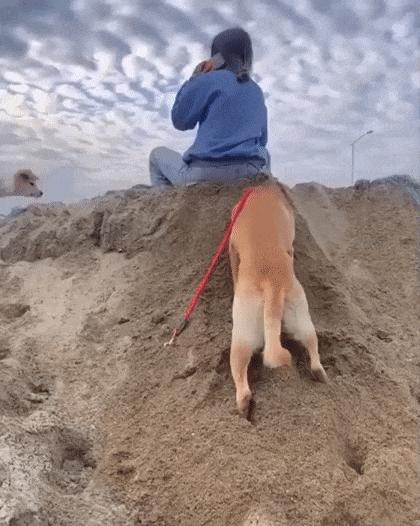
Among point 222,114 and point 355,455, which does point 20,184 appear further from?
point 355,455

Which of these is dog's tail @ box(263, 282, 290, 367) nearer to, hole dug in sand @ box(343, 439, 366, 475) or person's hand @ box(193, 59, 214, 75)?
hole dug in sand @ box(343, 439, 366, 475)

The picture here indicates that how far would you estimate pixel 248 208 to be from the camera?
2646 millimetres

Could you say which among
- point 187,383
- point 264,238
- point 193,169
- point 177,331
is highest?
point 193,169

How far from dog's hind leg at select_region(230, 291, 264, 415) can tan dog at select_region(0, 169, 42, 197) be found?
5.28 feet

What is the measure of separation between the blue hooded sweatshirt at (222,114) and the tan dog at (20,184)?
933mm

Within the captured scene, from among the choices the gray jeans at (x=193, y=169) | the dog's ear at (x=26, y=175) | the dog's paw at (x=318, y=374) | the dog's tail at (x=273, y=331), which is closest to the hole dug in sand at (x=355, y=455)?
the dog's paw at (x=318, y=374)

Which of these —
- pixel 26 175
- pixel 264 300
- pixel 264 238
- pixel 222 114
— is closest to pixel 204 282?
pixel 264 238

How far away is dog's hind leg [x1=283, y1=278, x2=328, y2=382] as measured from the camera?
2203 mm

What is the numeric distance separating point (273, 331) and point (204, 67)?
197cm

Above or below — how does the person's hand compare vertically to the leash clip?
above

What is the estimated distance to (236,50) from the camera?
3.39 meters

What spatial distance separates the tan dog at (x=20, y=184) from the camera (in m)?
3.17

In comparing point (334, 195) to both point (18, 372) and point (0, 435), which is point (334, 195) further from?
point (0, 435)

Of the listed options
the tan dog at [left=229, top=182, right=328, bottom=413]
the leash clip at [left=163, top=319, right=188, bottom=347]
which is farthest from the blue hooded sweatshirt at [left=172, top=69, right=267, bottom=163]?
the leash clip at [left=163, top=319, right=188, bottom=347]
